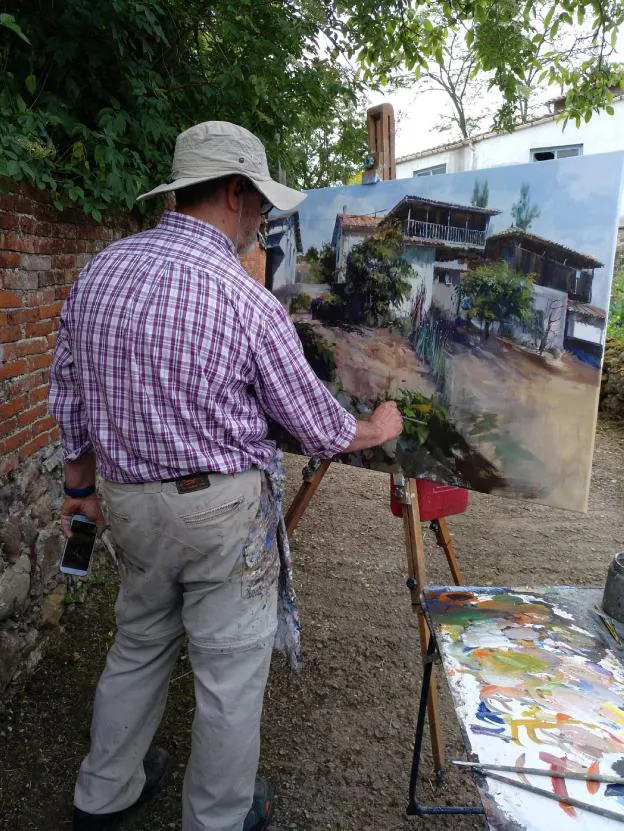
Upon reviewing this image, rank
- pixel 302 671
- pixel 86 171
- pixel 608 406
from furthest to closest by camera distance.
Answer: pixel 608 406
pixel 302 671
pixel 86 171

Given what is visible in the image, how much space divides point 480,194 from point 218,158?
0.78m

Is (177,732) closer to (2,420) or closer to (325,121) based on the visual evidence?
(2,420)

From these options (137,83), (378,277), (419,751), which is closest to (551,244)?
(378,277)

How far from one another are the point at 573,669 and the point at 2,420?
198 cm

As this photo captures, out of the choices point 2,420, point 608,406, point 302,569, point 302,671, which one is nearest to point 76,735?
point 302,671

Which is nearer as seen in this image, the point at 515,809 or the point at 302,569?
the point at 515,809

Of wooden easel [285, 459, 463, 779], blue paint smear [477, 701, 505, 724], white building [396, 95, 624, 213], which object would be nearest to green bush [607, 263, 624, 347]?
white building [396, 95, 624, 213]

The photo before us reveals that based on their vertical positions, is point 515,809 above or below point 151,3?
below

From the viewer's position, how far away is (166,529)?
1.39 m

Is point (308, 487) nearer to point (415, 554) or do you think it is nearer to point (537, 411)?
point (415, 554)

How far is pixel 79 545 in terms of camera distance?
178 cm

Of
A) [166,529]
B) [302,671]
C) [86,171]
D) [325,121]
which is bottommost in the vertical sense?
[302,671]

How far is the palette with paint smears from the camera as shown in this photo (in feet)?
3.25

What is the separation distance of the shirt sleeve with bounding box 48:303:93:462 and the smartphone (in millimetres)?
215
